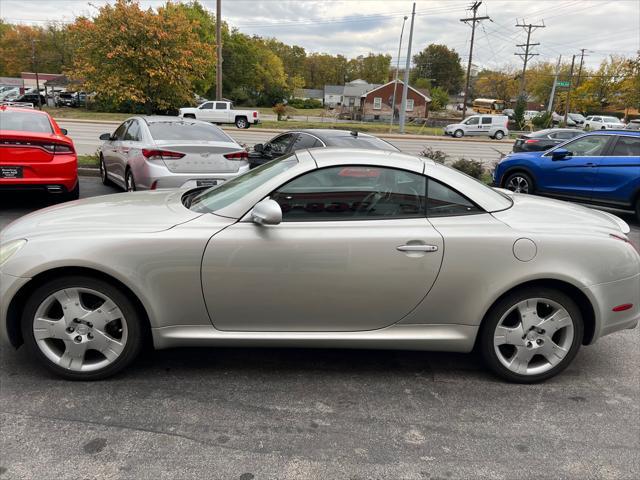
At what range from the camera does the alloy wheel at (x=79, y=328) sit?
9.96 ft

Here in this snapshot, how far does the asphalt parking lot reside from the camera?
2.51 metres

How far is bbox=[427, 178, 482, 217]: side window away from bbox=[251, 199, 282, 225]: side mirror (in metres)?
0.98

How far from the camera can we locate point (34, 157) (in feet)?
22.6

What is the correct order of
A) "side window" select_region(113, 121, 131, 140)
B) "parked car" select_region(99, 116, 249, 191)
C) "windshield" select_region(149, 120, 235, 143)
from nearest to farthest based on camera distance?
"parked car" select_region(99, 116, 249, 191) < "windshield" select_region(149, 120, 235, 143) < "side window" select_region(113, 121, 131, 140)

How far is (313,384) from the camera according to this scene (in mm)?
3273

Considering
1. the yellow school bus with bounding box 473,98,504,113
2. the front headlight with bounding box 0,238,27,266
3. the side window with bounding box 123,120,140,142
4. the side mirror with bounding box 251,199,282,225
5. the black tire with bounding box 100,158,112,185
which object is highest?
the yellow school bus with bounding box 473,98,504,113

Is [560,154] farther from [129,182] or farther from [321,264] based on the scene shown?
[321,264]

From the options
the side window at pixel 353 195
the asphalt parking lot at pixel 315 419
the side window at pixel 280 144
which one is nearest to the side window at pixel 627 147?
the side window at pixel 280 144

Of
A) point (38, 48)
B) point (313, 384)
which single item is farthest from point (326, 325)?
point (38, 48)

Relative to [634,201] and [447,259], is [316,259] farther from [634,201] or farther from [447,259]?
[634,201]

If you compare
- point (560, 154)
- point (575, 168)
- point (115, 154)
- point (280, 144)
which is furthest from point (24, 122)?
point (575, 168)

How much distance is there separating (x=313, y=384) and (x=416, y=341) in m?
0.71

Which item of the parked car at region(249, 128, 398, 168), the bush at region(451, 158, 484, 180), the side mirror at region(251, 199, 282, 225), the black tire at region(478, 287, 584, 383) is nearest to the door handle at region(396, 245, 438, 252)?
the black tire at region(478, 287, 584, 383)

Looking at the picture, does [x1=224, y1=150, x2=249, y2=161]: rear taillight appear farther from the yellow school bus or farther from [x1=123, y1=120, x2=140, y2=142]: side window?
the yellow school bus
